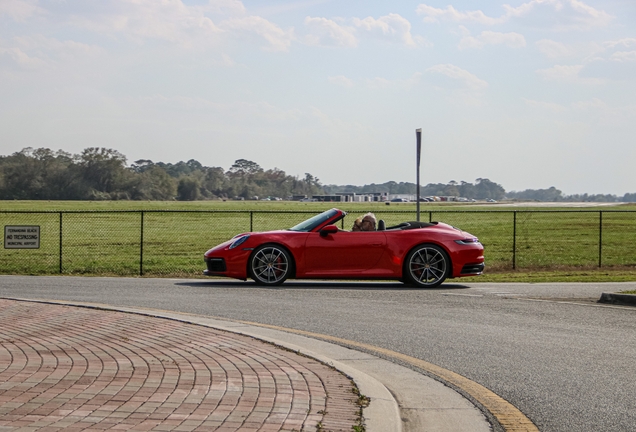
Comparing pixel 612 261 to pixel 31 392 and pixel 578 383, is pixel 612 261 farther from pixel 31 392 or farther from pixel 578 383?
pixel 31 392

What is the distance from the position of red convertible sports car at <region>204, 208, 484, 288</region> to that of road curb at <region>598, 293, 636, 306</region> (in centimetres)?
267

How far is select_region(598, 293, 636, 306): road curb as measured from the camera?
12531mm

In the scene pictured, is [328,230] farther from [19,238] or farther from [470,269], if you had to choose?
[19,238]

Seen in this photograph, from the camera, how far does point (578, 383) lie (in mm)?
6789

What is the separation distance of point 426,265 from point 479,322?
4.45 meters

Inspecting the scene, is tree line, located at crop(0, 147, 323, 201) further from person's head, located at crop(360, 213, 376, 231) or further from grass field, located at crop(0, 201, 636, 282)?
person's head, located at crop(360, 213, 376, 231)

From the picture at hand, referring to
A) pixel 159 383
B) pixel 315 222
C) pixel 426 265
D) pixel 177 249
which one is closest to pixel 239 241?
pixel 315 222

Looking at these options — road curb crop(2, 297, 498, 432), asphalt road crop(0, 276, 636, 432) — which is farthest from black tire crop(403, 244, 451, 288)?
road curb crop(2, 297, 498, 432)

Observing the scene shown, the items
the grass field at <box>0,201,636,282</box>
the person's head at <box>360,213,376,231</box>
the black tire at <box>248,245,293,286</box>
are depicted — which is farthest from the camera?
the grass field at <box>0,201,636,282</box>

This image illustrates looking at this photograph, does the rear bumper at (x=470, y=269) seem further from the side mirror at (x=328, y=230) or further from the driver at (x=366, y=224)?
the side mirror at (x=328, y=230)

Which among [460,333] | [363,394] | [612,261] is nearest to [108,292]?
[460,333]

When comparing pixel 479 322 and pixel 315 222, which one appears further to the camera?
pixel 315 222

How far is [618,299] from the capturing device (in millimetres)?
12656

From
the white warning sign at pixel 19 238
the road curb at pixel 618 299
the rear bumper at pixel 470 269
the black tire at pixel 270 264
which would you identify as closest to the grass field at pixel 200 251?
the white warning sign at pixel 19 238
